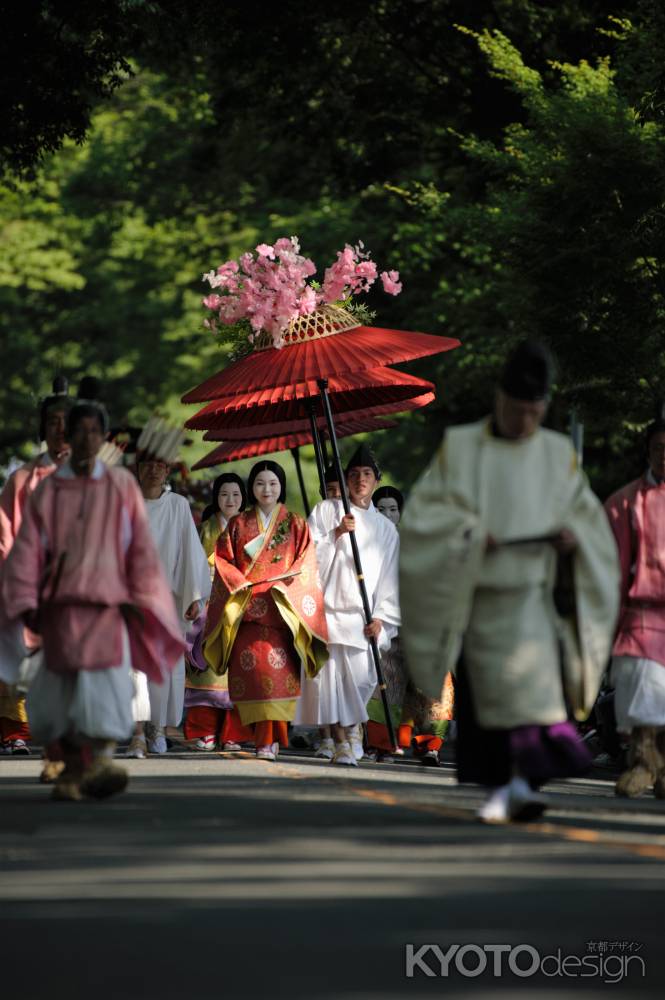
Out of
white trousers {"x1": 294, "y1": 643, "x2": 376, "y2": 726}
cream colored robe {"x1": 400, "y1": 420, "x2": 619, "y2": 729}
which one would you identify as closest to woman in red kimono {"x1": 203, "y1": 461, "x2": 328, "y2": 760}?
white trousers {"x1": 294, "y1": 643, "x2": 376, "y2": 726}

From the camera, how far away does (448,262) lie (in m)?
29.8

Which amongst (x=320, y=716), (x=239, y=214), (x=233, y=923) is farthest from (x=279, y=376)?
(x=239, y=214)

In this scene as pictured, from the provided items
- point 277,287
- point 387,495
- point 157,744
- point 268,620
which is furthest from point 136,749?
point 387,495

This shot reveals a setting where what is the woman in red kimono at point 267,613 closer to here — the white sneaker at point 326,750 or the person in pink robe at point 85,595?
the white sneaker at point 326,750

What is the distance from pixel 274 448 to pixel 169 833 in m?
9.38

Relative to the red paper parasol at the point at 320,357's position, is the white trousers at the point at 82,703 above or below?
below

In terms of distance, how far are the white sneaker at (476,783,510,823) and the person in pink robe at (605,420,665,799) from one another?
9.00 ft

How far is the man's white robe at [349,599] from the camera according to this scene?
51.0ft

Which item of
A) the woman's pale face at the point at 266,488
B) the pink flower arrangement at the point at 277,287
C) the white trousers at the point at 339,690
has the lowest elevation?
the white trousers at the point at 339,690

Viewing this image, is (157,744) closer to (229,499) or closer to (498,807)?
(229,499)

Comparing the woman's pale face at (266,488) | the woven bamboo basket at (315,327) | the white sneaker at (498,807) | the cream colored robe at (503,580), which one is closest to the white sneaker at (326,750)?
the woman's pale face at (266,488)

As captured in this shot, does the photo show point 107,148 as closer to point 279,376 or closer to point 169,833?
point 279,376

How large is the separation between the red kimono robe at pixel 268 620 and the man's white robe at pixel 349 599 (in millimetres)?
241

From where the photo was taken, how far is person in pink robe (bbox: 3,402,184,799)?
10648 mm
